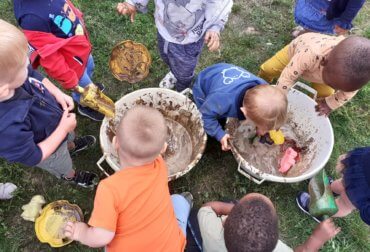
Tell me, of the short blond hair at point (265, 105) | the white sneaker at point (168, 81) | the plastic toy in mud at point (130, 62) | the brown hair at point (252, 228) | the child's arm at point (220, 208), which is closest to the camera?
the brown hair at point (252, 228)

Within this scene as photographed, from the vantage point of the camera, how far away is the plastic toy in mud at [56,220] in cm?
249

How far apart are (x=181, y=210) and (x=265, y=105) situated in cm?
86

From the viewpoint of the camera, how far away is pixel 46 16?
214cm

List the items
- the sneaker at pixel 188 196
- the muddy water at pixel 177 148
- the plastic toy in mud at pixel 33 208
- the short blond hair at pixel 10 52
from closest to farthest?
the short blond hair at pixel 10 52 → the plastic toy in mud at pixel 33 208 → the sneaker at pixel 188 196 → the muddy water at pixel 177 148

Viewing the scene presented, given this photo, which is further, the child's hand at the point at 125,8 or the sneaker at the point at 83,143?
the sneaker at the point at 83,143

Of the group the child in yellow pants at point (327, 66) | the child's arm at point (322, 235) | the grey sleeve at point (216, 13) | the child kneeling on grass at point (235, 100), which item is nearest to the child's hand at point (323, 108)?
the child in yellow pants at point (327, 66)

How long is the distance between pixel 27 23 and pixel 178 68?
1.20 meters

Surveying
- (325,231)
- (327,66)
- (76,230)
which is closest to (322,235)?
(325,231)

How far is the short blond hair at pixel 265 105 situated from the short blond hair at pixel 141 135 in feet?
2.44

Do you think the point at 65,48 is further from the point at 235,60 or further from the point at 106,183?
the point at 235,60

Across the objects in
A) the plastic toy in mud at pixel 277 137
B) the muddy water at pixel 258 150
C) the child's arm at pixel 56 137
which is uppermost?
the child's arm at pixel 56 137

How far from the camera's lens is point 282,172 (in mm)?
3043

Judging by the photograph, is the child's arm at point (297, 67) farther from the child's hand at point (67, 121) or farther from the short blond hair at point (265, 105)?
the child's hand at point (67, 121)

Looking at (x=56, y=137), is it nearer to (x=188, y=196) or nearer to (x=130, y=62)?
(x=188, y=196)
